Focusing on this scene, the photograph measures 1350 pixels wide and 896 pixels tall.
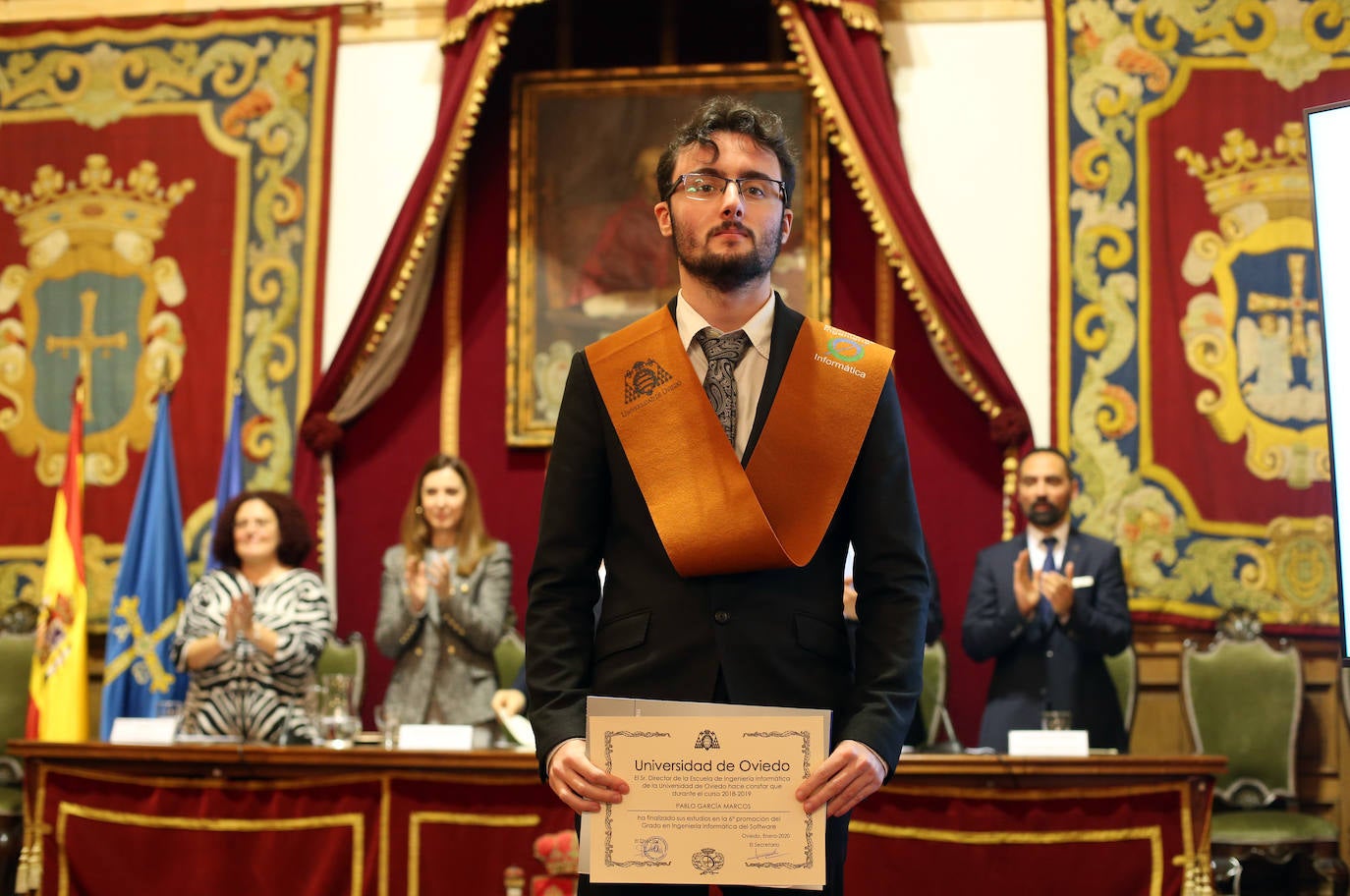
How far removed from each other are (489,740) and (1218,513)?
303cm

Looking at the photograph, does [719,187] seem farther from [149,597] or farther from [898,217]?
[149,597]

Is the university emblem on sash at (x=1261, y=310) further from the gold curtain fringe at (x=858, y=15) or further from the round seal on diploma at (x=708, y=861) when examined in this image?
the round seal on diploma at (x=708, y=861)

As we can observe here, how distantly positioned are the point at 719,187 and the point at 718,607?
569mm

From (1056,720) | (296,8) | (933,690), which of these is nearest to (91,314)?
(296,8)

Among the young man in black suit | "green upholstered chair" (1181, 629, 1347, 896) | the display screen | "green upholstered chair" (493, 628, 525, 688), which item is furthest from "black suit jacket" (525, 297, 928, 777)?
"green upholstered chair" (1181, 629, 1347, 896)

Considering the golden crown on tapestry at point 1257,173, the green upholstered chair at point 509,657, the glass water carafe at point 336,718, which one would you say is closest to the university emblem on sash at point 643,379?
the glass water carafe at point 336,718

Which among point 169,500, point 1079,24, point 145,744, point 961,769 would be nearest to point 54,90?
point 169,500

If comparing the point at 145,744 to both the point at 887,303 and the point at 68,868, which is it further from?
the point at 887,303

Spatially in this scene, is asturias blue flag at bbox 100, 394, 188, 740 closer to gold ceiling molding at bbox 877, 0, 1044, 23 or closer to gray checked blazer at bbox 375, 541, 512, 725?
gray checked blazer at bbox 375, 541, 512, 725

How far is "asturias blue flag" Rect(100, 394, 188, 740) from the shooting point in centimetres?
537

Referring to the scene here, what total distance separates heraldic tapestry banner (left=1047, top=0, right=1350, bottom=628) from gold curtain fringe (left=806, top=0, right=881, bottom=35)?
79 cm

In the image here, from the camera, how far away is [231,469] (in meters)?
5.85

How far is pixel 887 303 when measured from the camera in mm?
5906

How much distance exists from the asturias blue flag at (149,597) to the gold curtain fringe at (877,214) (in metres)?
2.95
